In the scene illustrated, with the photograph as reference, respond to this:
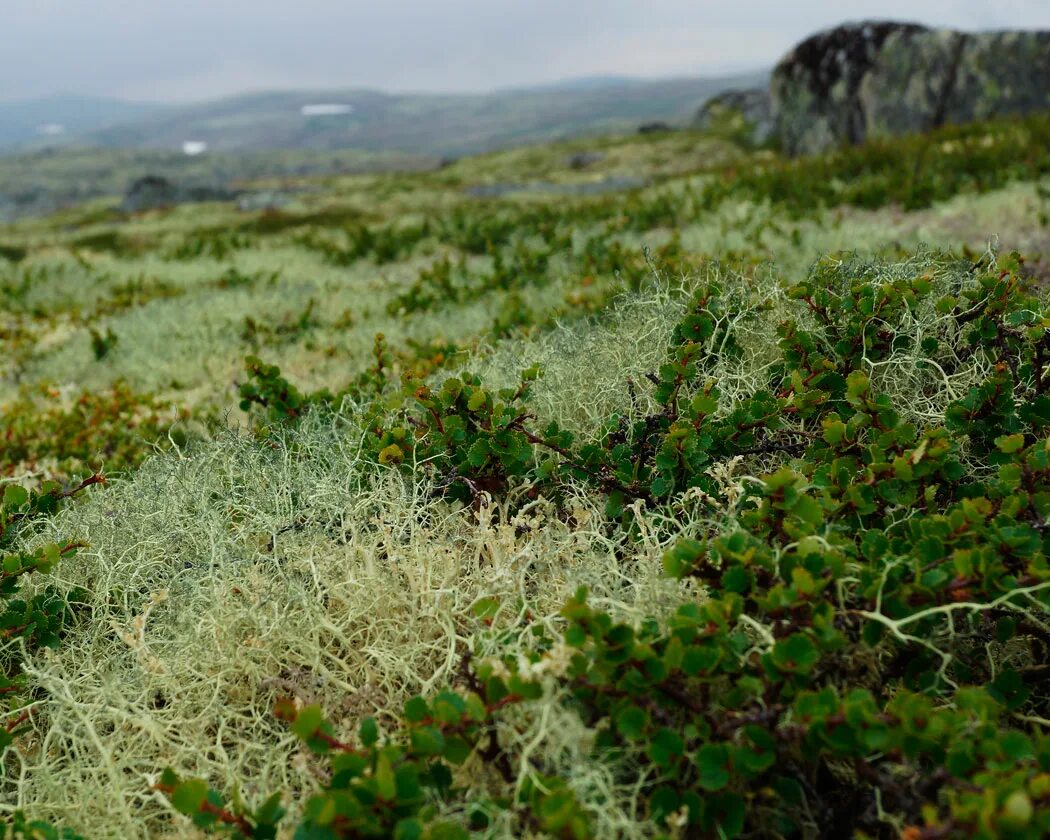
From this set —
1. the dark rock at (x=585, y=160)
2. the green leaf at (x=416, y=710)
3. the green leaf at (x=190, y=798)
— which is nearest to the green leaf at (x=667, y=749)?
the green leaf at (x=416, y=710)

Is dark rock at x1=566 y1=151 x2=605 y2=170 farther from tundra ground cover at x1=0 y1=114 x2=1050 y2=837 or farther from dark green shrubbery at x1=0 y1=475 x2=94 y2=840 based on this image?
dark green shrubbery at x1=0 y1=475 x2=94 y2=840

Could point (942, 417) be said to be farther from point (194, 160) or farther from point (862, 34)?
point (194, 160)

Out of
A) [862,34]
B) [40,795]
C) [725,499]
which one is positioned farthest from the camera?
[862,34]

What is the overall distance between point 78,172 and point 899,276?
16371cm

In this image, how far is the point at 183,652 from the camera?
246 cm

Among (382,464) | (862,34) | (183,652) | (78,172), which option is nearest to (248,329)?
(382,464)

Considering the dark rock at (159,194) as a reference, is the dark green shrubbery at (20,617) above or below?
below

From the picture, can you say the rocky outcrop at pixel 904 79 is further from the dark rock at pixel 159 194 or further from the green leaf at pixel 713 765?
the dark rock at pixel 159 194

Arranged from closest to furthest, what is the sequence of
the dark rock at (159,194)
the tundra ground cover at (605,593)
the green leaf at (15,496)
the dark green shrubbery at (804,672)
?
the dark green shrubbery at (804,672) → the tundra ground cover at (605,593) → the green leaf at (15,496) → the dark rock at (159,194)

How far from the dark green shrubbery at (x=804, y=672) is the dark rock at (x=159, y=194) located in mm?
42335

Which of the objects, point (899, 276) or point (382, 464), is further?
point (899, 276)

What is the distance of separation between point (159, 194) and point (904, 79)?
3555cm

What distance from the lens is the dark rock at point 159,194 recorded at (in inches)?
1558

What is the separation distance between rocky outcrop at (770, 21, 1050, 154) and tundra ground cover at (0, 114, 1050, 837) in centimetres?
1706
